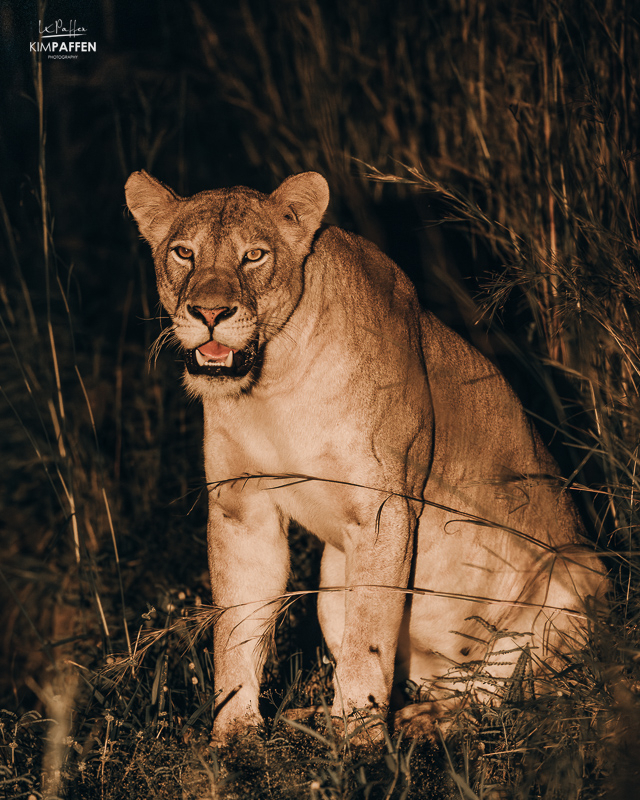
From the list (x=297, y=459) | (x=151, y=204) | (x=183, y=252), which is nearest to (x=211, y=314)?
(x=183, y=252)

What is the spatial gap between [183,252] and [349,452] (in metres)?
0.90

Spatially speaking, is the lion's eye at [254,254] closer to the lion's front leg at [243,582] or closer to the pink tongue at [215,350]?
the pink tongue at [215,350]

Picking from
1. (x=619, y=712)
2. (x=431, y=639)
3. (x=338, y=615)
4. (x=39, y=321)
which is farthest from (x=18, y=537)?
(x=619, y=712)

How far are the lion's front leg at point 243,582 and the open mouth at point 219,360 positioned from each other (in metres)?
0.50

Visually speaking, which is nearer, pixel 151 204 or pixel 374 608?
pixel 374 608

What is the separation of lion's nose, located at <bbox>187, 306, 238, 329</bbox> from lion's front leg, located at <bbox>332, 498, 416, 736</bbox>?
0.83 m

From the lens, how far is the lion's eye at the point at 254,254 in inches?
113

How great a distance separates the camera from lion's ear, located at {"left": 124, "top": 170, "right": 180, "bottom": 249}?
310 centimetres

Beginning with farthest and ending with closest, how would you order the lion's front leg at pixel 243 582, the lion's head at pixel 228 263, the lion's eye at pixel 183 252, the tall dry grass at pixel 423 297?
the lion's front leg at pixel 243 582, the lion's eye at pixel 183 252, the lion's head at pixel 228 263, the tall dry grass at pixel 423 297

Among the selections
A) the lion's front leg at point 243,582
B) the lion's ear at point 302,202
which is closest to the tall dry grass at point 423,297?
the lion's front leg at point 243,582

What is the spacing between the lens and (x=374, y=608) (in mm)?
2797

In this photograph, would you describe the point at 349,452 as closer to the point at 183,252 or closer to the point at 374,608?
the point at 374,608

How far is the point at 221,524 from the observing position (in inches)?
122
